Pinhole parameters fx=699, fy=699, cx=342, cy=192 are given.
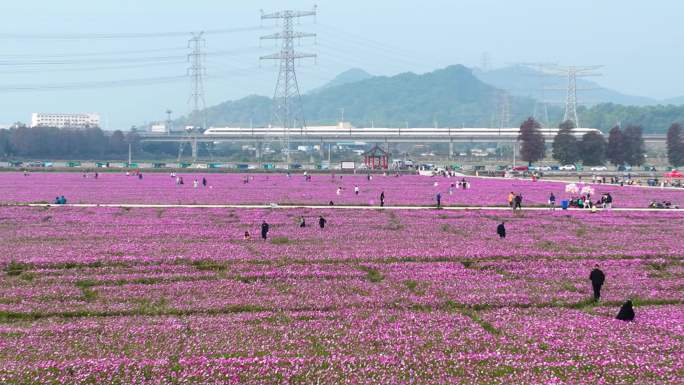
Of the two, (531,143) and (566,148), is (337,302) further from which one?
(566,148)

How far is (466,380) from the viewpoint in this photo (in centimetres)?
1542

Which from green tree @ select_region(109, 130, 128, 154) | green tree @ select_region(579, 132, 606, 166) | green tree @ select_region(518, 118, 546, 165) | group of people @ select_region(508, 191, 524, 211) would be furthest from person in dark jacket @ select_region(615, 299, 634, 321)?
green tree @ select_region(109, 130, 128, 154)

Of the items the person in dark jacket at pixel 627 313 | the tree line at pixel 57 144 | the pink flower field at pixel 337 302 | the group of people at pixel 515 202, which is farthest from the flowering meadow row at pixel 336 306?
the tree line at pixel 57 144

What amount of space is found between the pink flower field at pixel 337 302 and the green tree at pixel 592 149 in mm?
91829

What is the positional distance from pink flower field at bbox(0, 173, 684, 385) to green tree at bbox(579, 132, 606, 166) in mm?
91829

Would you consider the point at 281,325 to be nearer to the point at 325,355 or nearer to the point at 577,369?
the point at 325,355

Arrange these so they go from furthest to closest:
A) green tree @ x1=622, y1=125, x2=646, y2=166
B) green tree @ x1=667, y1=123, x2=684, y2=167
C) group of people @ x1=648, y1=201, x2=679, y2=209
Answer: green tree @ x1=667, y1=123, x2=684, y2=167, green tree @ x1=622, y1=125, x2=646, y2=166, group of people @ x1=648, y1=201, x2=679, y2=209

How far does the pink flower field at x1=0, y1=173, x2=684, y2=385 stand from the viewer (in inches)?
639

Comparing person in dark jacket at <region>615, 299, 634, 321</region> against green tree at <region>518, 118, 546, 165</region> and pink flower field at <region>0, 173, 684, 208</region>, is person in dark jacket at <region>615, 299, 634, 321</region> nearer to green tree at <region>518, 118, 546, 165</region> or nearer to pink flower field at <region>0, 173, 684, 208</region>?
pink flower field at <region>0, 173, 684, 208</region>

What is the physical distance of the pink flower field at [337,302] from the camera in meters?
16.2

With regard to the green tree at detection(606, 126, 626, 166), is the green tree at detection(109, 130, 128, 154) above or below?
above

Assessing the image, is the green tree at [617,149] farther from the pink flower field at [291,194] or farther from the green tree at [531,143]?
the pink flower field at [291,194]

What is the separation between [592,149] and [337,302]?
12042cm

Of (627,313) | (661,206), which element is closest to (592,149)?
(661,206)
